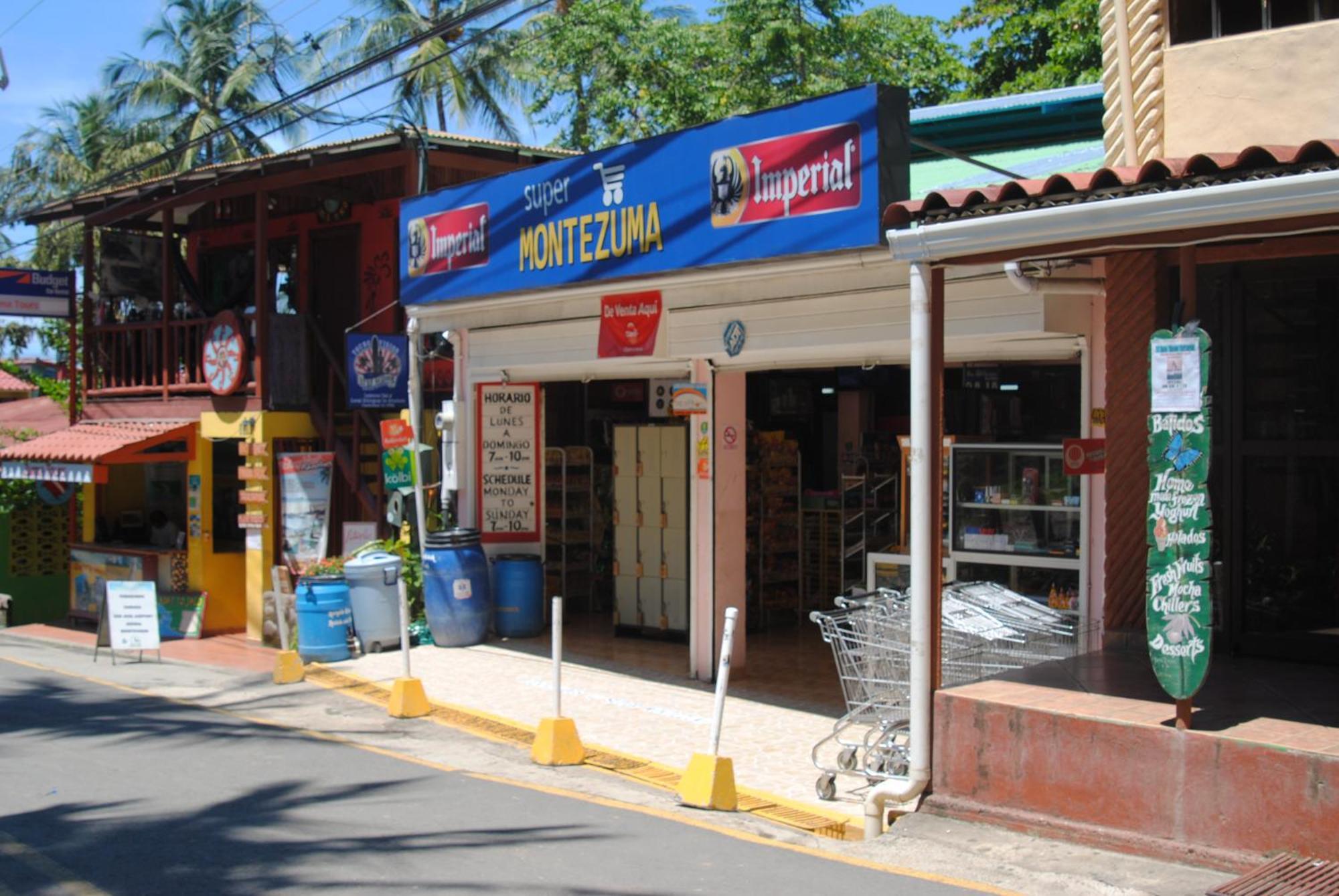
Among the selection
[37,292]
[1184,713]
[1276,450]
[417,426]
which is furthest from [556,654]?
[37,292]

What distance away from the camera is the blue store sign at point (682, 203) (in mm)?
9641

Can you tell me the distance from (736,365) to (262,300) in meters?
7.98

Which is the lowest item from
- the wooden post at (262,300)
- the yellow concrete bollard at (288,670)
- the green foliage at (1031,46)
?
the yellow concrete bollard at (288,670)

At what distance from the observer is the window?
8.34 metres

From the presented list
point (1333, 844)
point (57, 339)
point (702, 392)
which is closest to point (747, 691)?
point (702, 392)

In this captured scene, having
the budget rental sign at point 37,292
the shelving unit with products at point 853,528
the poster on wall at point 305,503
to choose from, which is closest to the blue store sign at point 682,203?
the poster on wall at point 305,503

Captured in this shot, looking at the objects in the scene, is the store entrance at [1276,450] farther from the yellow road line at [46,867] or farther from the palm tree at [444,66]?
the palm tree at [444,66]

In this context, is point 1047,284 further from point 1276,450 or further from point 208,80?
point 208,80

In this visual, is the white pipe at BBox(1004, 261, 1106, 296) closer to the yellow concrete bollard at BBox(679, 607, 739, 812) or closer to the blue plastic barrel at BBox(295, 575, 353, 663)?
the yellow concrete bollard at BBox(679, 607, 739, 812)

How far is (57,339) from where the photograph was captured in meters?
34.5

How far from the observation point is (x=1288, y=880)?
18.9ft

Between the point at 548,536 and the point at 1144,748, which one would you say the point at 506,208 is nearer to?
the point at 548,536

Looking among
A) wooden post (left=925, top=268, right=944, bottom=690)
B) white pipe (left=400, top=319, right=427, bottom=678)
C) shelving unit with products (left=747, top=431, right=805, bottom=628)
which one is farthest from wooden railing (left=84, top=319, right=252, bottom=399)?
wooden post (left=925, top=268, right=944, bottom=690)

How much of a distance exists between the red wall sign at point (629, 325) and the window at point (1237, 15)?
16.8 ft
